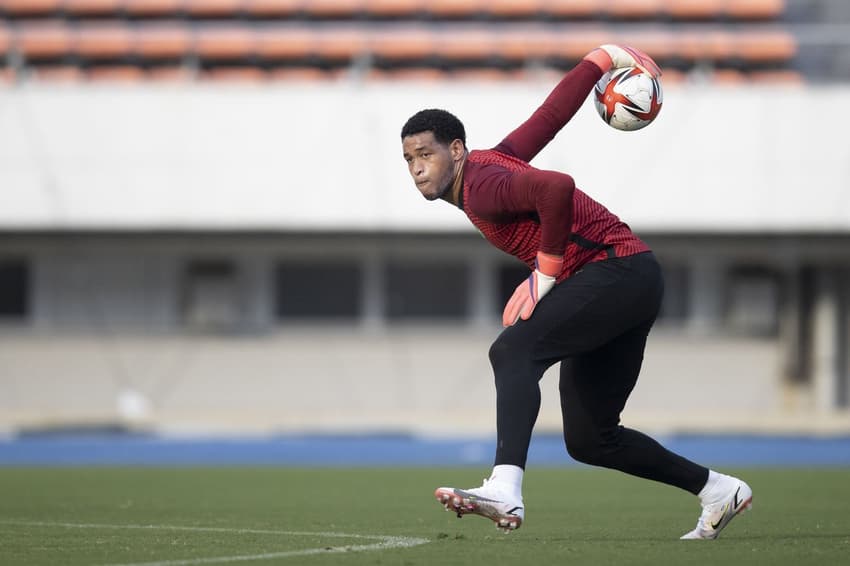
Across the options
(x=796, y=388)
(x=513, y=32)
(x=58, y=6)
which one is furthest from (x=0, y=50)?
(x=796, y=388)

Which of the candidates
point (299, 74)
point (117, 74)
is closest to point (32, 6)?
point (117, 74)

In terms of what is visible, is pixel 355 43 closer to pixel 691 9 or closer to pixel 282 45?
pixel 282 45

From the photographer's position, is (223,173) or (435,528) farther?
(223,173)

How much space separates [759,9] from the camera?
24.2 metres

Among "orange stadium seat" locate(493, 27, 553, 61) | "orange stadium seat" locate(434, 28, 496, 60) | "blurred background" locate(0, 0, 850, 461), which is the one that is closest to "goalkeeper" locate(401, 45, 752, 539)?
"blurred background" locate(0, 0, 850, 461)

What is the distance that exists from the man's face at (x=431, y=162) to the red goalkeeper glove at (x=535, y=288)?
0.47 m

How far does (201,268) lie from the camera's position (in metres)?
24.6

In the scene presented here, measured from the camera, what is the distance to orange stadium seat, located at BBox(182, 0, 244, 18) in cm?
2384

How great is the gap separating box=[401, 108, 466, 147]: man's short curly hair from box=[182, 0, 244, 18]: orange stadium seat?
63.1 feet

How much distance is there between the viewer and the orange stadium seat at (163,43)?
77.1 ft

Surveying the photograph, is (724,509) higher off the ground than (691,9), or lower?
lower

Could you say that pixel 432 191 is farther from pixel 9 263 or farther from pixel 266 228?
pixel 9 263

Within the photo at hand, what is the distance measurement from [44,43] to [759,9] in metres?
12.3

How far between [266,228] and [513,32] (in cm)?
542
